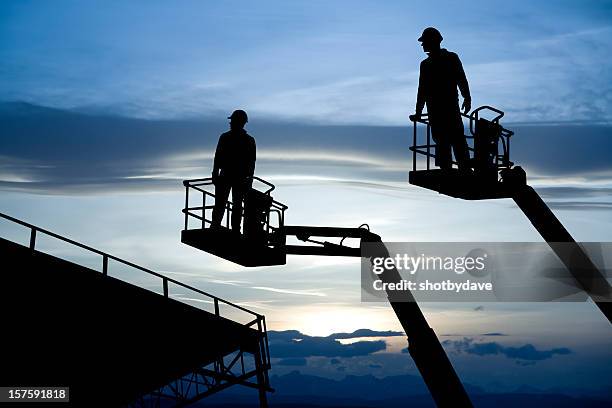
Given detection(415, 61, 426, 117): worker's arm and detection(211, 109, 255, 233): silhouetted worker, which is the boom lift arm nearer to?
detection(211, 109, 255, 233): silhouetted worker

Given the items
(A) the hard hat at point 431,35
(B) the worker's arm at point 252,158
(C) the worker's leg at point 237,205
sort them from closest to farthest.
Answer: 1. (A) the hard hat at point 431,35
2. (C) the worker's leg at point 237,205
3. (B) the worker's arm at point 252,158

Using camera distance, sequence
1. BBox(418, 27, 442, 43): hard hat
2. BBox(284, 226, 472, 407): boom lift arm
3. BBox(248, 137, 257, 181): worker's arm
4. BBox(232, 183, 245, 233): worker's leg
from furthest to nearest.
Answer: BBox(248, 137, 257, 181): worker's arm, BBox(232, 183, 245, 233): worker's leg, BBox(418, 27, 442, 43): hard hat, BBox(284, 226, 472, 407): boom lift arm

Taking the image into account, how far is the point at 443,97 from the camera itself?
45.1 ft

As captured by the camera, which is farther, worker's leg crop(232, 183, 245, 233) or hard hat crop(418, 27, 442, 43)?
worker's leg crop(232, 183, 245, 233)

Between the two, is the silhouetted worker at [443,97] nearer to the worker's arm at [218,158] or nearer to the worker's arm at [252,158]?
the worker's arm at [252,158]

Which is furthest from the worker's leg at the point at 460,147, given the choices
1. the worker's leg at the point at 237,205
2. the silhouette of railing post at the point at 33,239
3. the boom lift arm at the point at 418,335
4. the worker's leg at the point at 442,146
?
the silhouette of railing post at the point at 33,239

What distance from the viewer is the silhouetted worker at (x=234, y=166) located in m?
15.4

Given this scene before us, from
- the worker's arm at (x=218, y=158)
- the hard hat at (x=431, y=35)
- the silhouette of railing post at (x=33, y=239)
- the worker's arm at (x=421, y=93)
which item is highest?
the hard hat at (x=431, y=35)

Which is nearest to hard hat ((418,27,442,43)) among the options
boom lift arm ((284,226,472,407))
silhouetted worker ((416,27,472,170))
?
silhouetted worker ((416,27,472,170))

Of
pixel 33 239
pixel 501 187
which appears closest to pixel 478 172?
pixel 501 187

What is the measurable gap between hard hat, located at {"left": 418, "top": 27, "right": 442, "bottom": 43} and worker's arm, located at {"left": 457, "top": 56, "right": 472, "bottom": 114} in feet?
1.85

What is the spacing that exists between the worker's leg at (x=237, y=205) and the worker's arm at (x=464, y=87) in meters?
4.92

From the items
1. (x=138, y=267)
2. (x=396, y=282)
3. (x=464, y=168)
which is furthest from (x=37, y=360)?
(x=464, y=168)

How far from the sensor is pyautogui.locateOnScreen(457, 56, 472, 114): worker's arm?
13.7 meters
